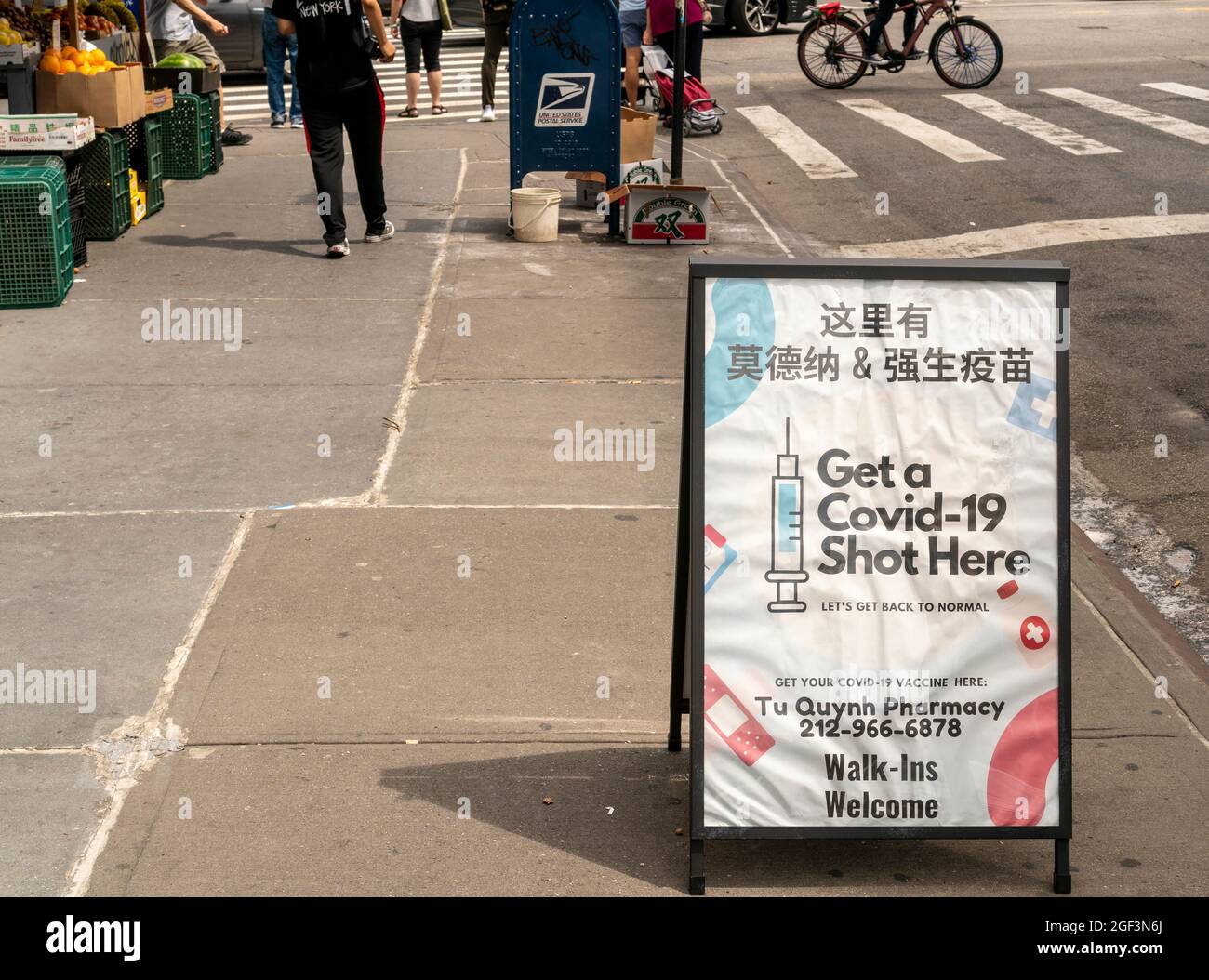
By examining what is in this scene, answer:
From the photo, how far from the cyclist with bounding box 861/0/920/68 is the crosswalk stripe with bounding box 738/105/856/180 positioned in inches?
65.1

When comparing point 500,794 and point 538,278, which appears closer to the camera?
point 500,794

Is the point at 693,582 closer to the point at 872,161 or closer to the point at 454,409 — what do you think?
the point at 454,409

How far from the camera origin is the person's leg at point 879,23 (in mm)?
18491

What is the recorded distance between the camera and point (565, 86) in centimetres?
1159

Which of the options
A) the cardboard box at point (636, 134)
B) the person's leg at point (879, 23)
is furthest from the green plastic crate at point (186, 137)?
the person's leg at point (879, 23)

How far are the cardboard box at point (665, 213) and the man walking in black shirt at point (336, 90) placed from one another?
6.00 feet

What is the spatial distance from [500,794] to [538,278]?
21.3 ft

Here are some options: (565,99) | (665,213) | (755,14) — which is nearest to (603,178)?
(565,99)

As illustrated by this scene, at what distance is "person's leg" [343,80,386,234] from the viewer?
428 inches

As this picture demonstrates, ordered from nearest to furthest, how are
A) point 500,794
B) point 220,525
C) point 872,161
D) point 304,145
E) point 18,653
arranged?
1. point 500,794
2. point 18,653
3. point 220,525
4. point 872,161
5. point 304,145

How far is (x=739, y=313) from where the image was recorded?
3.89 meters

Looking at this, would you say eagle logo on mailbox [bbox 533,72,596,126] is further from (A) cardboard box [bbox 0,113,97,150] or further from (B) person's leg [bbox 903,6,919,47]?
(B) person's leg [bbox 903,6,919,47]

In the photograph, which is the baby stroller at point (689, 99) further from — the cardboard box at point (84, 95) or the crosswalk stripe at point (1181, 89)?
the cardboard box at point (84, 95)
